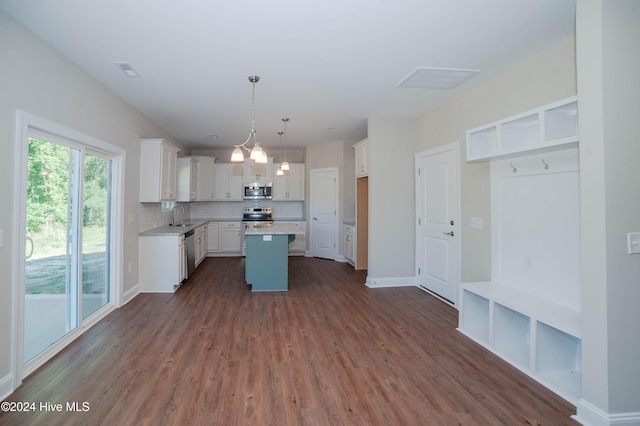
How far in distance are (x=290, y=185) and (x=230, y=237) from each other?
77.6 inches

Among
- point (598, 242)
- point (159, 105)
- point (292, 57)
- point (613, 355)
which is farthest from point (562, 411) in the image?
point (159, 105)

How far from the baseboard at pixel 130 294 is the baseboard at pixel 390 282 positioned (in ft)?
11.5

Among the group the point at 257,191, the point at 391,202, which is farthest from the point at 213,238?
the point at 391,202

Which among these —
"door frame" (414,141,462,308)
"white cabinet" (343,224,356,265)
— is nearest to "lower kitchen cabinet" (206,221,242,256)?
"white cabinet" (343,224,356,265)

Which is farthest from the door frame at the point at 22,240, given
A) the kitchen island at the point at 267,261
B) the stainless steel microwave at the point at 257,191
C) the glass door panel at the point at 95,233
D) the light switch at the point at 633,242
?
the stainless steel microwave at the point at 257,191

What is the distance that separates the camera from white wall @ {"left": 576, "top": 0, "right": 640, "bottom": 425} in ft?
5.77

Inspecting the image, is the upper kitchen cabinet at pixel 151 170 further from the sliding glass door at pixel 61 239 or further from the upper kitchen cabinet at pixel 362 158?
the upper kitchen cabinet at pixel 362 158

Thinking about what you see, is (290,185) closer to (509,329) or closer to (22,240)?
(22,240)

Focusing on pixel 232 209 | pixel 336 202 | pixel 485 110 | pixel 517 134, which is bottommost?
pixel 232 209

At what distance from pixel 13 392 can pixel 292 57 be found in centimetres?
343

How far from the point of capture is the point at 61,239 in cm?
292

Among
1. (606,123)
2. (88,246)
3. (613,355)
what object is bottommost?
(613,355)

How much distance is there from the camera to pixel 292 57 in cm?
283

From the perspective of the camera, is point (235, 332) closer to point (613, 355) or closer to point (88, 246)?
point (88, 246)
